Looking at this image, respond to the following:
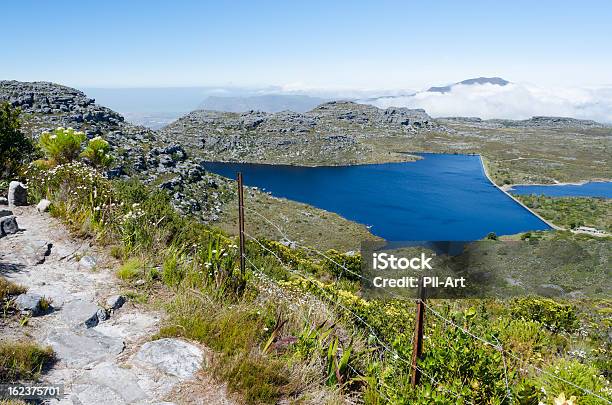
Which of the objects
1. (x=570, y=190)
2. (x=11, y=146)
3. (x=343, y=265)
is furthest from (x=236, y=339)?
(x=570, y=190)

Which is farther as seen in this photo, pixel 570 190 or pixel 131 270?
pixel 570 190

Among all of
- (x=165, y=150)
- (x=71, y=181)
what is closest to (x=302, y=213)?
(x=165, y=150)

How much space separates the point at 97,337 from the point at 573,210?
11656 centimetres

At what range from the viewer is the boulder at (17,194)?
874 cm

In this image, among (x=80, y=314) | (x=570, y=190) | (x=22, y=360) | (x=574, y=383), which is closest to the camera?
(x=574, y=383)

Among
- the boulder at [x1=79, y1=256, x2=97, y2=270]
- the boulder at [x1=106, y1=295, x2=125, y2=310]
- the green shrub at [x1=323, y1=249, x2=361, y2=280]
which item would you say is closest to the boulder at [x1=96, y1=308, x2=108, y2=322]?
the boulder at [x1=106, y1=295, x2=125, y2=310]

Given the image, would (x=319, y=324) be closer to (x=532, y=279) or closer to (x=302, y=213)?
(x=532, y=279)

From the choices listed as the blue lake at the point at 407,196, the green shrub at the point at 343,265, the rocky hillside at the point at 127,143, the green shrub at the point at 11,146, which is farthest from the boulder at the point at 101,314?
the blue lake at the point at 407,196

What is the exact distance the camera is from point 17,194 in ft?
28.9

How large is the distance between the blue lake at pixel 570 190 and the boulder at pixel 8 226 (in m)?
133

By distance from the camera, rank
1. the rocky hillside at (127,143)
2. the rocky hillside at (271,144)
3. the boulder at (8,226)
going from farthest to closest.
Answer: the rocky hillside at (271,144) < the rocky hillside at (127,143) < the boulder at (8,226)

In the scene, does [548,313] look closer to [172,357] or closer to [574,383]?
[574,383]

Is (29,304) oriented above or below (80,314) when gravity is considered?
above

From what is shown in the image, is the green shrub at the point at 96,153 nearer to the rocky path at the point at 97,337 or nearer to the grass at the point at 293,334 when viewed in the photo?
the grass at the point at 293,334
